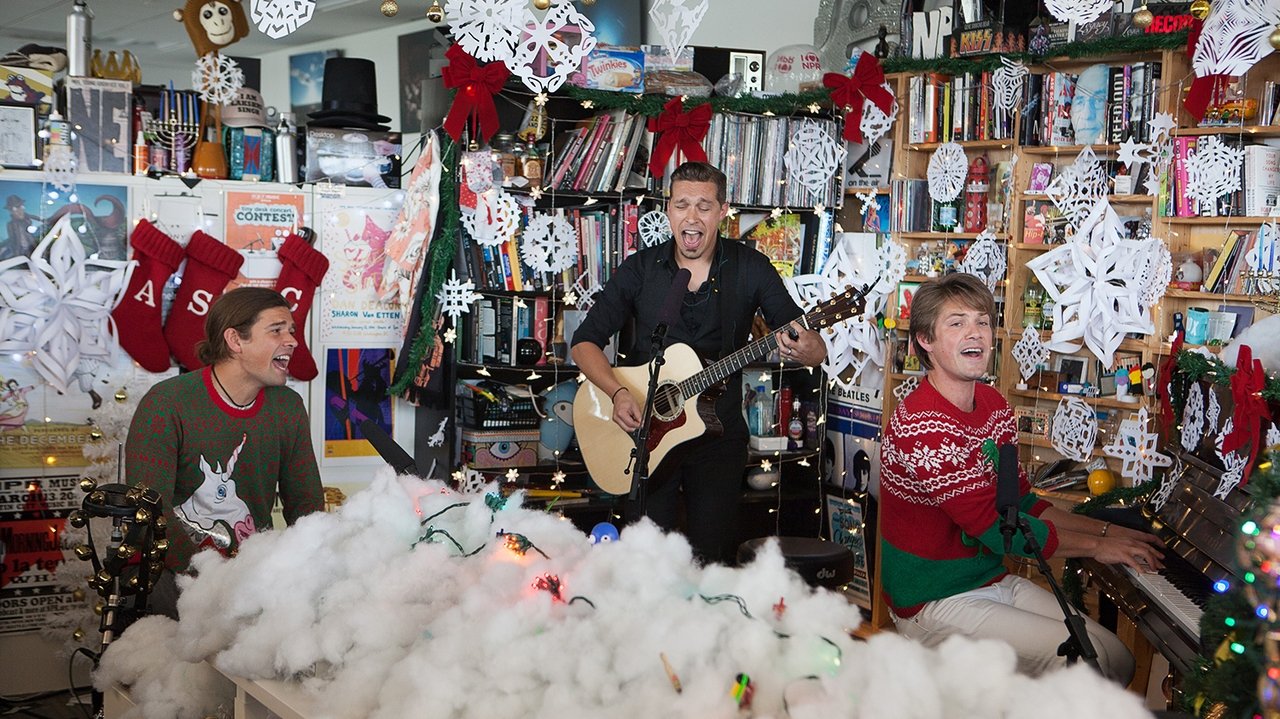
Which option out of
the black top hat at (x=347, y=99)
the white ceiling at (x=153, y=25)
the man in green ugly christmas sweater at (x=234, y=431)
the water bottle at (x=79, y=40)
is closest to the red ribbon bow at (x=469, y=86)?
the black top hat at (x=347, y=99)

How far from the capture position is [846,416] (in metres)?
4.77

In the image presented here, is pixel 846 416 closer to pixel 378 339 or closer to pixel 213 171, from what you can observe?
pixel 378 339

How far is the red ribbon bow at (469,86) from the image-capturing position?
13.1 feet

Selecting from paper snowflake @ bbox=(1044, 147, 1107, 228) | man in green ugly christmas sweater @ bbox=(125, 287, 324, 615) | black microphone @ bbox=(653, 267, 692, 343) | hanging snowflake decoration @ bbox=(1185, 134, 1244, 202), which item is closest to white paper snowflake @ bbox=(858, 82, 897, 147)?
paper snowflake @ bbox=(1044, 147, 1107, 228)

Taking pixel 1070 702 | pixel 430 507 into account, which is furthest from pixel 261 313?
pixel 1070 702

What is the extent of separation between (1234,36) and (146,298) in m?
3.44

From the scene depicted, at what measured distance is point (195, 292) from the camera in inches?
156

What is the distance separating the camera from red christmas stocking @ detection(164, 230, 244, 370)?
3.95 meters

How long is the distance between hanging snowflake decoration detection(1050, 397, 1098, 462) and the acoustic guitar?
108 cm

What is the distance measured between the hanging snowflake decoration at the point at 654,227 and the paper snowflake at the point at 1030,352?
1334mm

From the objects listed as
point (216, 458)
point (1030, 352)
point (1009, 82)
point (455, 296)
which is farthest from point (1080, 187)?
point (216, 458)

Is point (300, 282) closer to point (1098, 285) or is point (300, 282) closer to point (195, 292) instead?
point (195, 292)

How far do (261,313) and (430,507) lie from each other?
114 cm

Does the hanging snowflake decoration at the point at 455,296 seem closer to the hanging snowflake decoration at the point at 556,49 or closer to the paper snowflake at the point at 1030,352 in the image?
the hanging snowflake decoration at the point at 556,49
